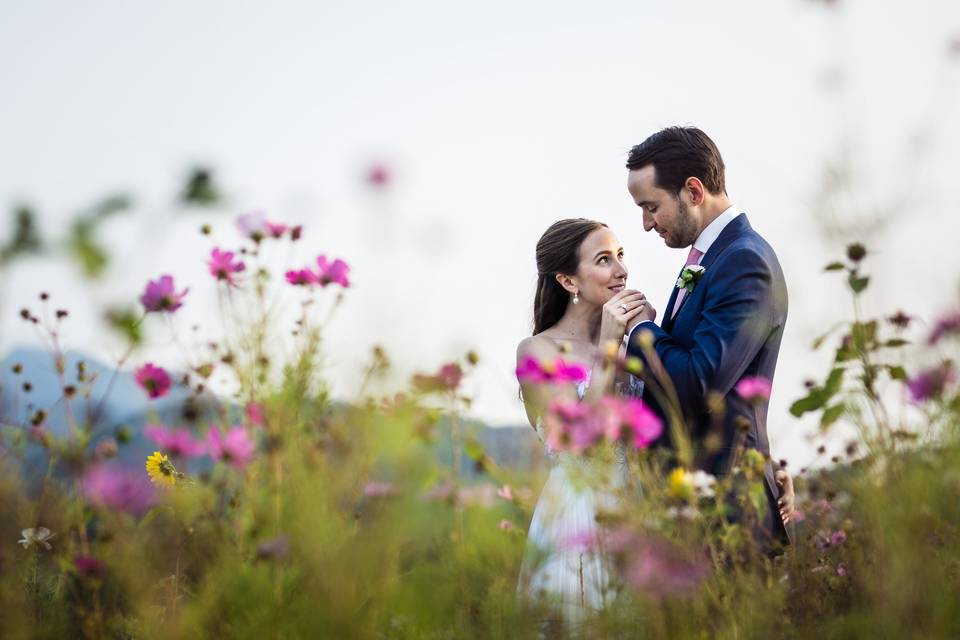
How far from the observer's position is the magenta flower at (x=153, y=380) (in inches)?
104

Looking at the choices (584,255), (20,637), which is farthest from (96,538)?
(584,255)

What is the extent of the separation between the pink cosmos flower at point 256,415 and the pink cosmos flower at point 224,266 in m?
0.60

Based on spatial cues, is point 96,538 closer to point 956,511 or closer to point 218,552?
point 218,552

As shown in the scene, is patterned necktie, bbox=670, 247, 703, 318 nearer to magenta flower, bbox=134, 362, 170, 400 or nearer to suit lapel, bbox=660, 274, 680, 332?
suit lapel, bbox=660, 274, 680, 332

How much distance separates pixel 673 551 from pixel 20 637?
4.86ft

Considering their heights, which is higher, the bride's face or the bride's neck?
the bride's face

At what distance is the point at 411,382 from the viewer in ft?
7.75

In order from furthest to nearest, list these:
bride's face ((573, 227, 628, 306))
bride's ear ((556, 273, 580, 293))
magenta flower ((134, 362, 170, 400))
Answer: bride's ear ((556, 273, 580, 293)), bride's face ((573, 227, 628, 306)), magenta flower ((134, 362, 170, 400))

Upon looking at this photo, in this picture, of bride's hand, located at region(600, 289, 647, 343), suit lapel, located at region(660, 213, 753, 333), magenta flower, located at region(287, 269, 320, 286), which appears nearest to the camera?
magenta flower, located at region(287, 269, 320, 286)

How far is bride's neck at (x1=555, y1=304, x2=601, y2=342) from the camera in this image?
12.7 feet

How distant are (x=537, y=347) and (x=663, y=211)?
77 cm

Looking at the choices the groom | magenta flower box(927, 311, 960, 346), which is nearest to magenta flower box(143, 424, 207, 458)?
the groom

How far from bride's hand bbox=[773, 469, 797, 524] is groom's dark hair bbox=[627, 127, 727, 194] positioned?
3.72ft

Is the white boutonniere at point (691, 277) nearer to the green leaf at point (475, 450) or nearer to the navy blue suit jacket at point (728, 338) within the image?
the navy blue suit jacket at point (728, 338)
